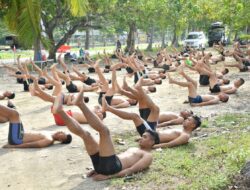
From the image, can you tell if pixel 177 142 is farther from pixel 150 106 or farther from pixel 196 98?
pixel 196 98

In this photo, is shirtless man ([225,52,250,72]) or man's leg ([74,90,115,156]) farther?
shirtless man ([225,52,250,72])

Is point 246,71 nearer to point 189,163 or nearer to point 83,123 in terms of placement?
point 83,123

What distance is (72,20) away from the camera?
2692cm

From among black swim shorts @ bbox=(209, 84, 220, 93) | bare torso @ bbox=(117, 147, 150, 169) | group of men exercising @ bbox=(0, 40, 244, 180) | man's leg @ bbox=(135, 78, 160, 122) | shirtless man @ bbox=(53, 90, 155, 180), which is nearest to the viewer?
shirtless man @ bbox=(53, 90, 155, 180)

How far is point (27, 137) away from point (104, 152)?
2.33 metres

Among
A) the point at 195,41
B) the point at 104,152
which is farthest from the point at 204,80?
the point at 195,41

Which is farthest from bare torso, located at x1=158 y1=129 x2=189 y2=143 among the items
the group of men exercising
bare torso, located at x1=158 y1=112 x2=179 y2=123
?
bare torso, located at x1=158 y1=112 x2=179 y2=123

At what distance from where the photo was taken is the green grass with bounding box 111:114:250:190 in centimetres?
571

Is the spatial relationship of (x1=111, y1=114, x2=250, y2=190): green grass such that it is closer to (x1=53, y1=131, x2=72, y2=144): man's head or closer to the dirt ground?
the dirt ground

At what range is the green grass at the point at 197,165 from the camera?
18.7ft

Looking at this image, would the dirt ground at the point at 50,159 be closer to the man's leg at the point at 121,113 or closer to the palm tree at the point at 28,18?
the man's leg at the point at 121,113

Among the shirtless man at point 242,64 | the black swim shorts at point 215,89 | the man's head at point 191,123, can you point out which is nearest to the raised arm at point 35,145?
the man's head at point 191,123

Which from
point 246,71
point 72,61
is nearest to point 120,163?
point 246,71

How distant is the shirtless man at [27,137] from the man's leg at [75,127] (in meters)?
1.99
